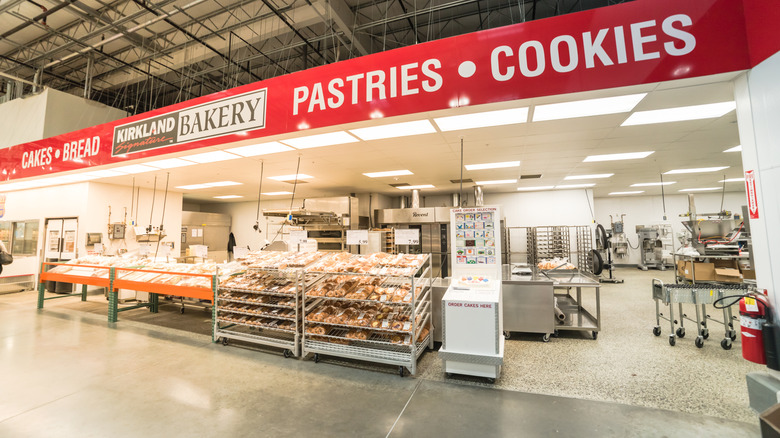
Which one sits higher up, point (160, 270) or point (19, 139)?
point (19, 139)

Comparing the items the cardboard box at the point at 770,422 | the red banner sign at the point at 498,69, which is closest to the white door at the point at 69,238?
the red banner sign at the point at 498,69

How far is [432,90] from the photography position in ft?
11.0

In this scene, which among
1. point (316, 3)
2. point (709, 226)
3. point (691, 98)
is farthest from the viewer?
point (709, 226)

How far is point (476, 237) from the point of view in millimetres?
3861

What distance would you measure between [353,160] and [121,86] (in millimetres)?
9113

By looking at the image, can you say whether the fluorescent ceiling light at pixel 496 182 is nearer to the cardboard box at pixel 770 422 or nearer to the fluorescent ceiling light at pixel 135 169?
the cardboard box at pixel 770 422

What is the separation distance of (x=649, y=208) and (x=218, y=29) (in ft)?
54.5

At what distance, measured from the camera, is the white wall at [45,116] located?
770cm

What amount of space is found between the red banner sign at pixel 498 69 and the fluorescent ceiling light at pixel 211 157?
0.49 m

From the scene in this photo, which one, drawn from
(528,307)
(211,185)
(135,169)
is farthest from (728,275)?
(135,169)

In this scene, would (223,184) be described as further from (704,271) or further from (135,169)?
(704,271)

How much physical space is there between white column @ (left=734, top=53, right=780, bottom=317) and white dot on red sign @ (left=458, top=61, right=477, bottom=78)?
2.34 m

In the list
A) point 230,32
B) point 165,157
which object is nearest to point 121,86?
point 230,32

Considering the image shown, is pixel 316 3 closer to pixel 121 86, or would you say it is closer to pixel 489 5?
pixel 489 5
